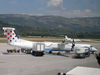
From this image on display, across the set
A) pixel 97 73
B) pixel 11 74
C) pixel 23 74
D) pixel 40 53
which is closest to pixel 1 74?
pixel 11 74

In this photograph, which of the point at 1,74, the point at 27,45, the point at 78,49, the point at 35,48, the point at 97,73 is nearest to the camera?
the point at 97,73

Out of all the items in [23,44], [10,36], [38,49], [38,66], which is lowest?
[38,66]

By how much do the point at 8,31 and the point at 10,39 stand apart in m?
2.26

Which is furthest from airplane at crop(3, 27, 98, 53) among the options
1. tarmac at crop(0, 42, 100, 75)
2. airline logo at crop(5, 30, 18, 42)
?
tarmac at crop(0, 42, 100, 75)

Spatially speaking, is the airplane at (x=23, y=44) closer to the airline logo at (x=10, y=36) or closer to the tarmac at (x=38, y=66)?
the airline logo at (x=10, y=36)

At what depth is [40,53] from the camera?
3794 cm

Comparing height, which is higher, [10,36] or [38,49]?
[10,36]

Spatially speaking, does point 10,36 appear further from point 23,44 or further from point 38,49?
point 38,49

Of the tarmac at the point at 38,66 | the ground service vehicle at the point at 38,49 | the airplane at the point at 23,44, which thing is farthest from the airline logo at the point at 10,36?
the tarmac at the point at 38,66

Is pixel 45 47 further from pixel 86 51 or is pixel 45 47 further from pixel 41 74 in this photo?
pixel 41 74

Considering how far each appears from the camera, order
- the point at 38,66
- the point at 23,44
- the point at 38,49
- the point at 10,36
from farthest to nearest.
Answer: the point at 23,44 < the point at 10,36 < the point at 38,49 < the point at 38,66

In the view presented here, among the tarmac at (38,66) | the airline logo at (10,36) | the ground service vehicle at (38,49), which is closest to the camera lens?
the tarmac at (38,66)

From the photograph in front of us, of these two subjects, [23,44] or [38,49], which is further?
[23,44]

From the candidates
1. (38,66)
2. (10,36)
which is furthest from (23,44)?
(38,66)
